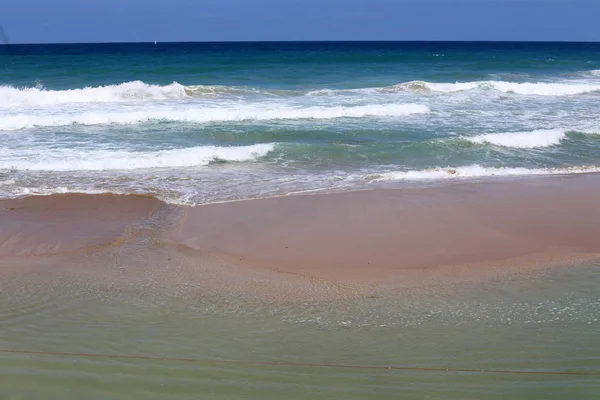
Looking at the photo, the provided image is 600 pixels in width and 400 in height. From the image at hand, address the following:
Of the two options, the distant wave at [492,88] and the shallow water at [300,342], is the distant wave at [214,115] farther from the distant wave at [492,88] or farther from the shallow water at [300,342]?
the shallow water at [300,342]

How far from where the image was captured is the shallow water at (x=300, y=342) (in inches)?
160

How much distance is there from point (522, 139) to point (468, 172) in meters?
3.41

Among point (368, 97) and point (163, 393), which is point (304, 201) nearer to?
point (163, 393)

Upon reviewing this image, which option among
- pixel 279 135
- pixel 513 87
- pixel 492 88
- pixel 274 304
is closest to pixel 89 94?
pixel 279 135

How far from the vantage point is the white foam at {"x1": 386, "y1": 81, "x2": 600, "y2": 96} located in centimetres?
2486

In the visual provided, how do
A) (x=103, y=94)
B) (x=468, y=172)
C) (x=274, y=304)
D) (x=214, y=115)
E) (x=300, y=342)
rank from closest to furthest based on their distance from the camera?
(x=300, y=342) < (x=274, y=304) < (x=468, y=172) < (x=214, y=115) < (x=103, y=94)

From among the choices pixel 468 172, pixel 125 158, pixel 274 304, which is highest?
pixel 125 158

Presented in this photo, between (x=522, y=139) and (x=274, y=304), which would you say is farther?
(x=522, y=139)

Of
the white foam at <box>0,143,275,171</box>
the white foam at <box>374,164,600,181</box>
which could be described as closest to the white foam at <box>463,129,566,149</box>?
the white foam at <box>374,164,600,181</box>

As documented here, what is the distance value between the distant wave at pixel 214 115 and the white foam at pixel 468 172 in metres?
6.97

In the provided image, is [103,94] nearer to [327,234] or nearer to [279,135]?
[279,135]

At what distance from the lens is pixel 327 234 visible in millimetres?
7660

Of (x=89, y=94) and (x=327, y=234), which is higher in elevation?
(x=89, y=94)

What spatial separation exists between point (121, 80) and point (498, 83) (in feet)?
57.3
